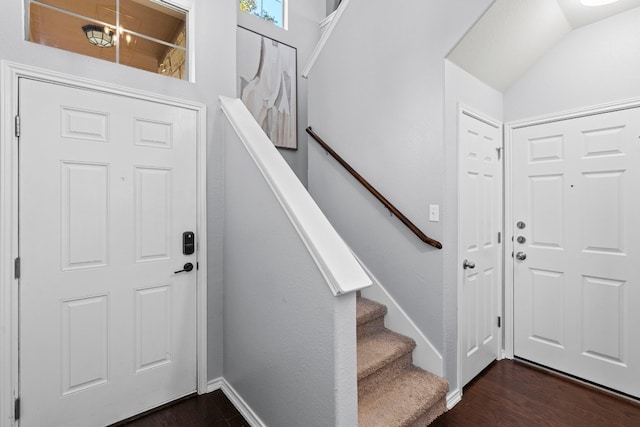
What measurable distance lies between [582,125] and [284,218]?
234cm

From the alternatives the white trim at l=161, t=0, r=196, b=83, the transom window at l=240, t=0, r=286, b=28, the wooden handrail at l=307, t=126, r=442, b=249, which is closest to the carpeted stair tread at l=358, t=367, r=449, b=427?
the wooden handrail at l=307, t=126, r=442, b=249

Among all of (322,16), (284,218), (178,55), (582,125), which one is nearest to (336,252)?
(284,218)

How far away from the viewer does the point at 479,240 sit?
2.31m

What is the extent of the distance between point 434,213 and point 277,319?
1198 millimetres

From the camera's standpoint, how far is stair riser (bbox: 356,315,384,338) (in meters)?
2.12

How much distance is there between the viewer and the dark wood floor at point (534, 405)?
6.08 feet

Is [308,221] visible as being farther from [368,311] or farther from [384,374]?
[384,374]

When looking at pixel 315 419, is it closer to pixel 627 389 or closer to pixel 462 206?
pixel 462 206

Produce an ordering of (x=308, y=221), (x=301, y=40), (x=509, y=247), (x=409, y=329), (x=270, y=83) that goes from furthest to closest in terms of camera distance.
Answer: (x=301, y=40), (x=270, y=83), (x=509, y=247), (x=409, y=329), (x=308, y=221)

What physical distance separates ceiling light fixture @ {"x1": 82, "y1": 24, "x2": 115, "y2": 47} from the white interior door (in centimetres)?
231

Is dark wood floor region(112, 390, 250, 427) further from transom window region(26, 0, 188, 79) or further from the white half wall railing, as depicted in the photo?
transom window region(26, 0, 188, 79)

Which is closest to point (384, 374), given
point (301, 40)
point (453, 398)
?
point (453, 398)

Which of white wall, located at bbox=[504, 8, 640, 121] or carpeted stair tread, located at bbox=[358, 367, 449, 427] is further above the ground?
white wall, located at bbox=[504, 8, 640, 121]

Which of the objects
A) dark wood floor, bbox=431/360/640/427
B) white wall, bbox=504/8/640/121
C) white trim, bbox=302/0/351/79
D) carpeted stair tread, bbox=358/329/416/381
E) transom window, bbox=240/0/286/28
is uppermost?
transom window, bbox=240/0/286/28
